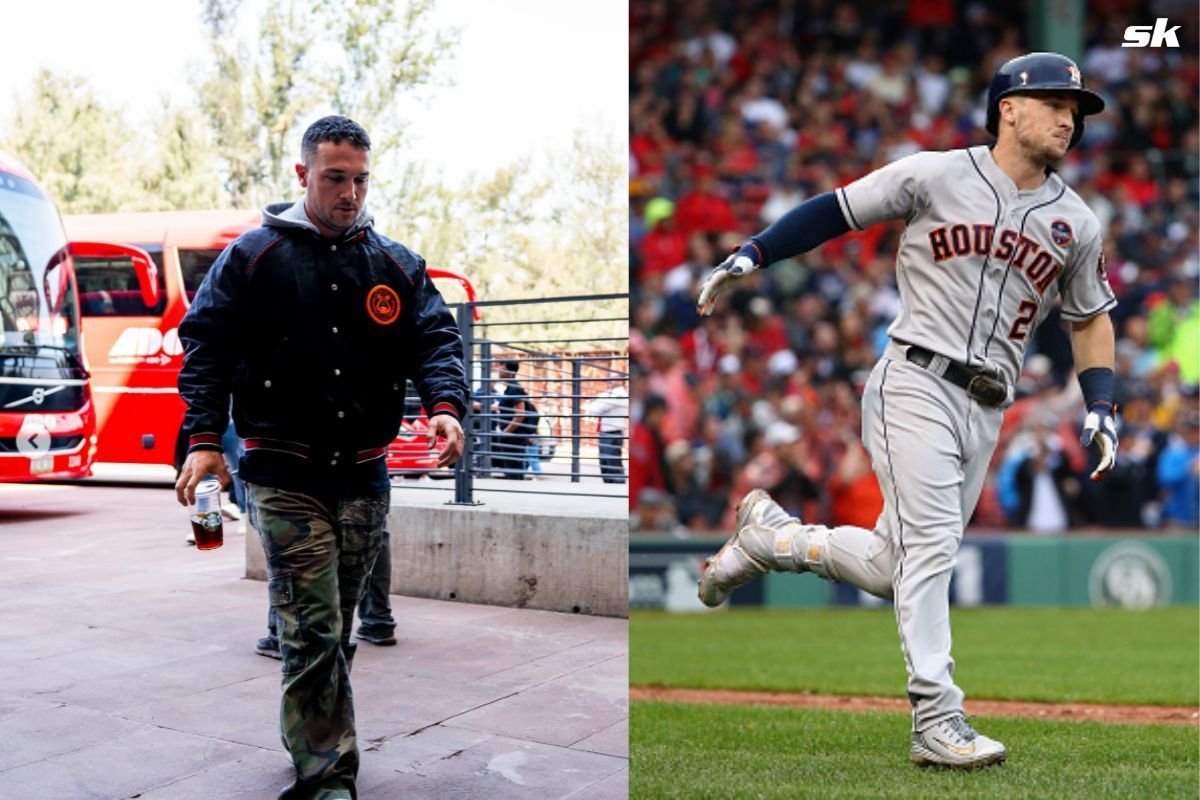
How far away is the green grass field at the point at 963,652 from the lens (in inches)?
231

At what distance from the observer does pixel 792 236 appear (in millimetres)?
3412

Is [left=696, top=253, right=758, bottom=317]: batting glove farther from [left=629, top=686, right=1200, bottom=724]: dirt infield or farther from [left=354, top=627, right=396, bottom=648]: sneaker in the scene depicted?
[left=629, top=686, right=1200, bottom=724]: dirt infield

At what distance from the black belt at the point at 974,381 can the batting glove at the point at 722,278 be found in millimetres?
577

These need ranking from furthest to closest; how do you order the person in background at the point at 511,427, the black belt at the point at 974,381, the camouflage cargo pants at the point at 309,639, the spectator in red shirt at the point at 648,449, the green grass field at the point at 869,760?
the spectator in red shirt at the point at 648,449, the person in background at the point at 511,427, the black belt at the point at 974,381, the green grass field at the point at 869,760, the camouflage cargo pants at the point at 309,639

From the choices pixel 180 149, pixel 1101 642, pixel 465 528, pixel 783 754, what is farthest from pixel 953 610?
pixel 180 149

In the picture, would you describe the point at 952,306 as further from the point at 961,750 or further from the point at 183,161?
the point at 183,161

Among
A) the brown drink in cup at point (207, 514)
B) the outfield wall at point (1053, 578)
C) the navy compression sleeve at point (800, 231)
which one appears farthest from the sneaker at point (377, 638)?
the outfield wall at point (1053, 578)

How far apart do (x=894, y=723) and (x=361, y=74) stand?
9.24 ft

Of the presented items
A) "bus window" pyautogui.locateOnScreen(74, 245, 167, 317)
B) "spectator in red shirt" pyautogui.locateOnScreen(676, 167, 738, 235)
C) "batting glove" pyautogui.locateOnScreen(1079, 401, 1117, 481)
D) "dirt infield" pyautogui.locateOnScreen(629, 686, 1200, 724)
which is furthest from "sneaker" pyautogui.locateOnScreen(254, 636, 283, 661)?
"spectator in red shirt" pyautogui.locateOnScreen(676, 167, 738, 235)

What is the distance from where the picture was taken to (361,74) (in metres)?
4.18

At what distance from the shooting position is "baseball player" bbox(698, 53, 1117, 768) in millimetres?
3354

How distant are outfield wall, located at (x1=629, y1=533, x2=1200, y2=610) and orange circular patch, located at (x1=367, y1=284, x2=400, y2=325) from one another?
7.36 metres

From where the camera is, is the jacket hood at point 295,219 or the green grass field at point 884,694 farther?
the green grass field at point 884,694

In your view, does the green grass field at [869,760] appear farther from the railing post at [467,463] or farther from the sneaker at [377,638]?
the railing post at [467,463]
